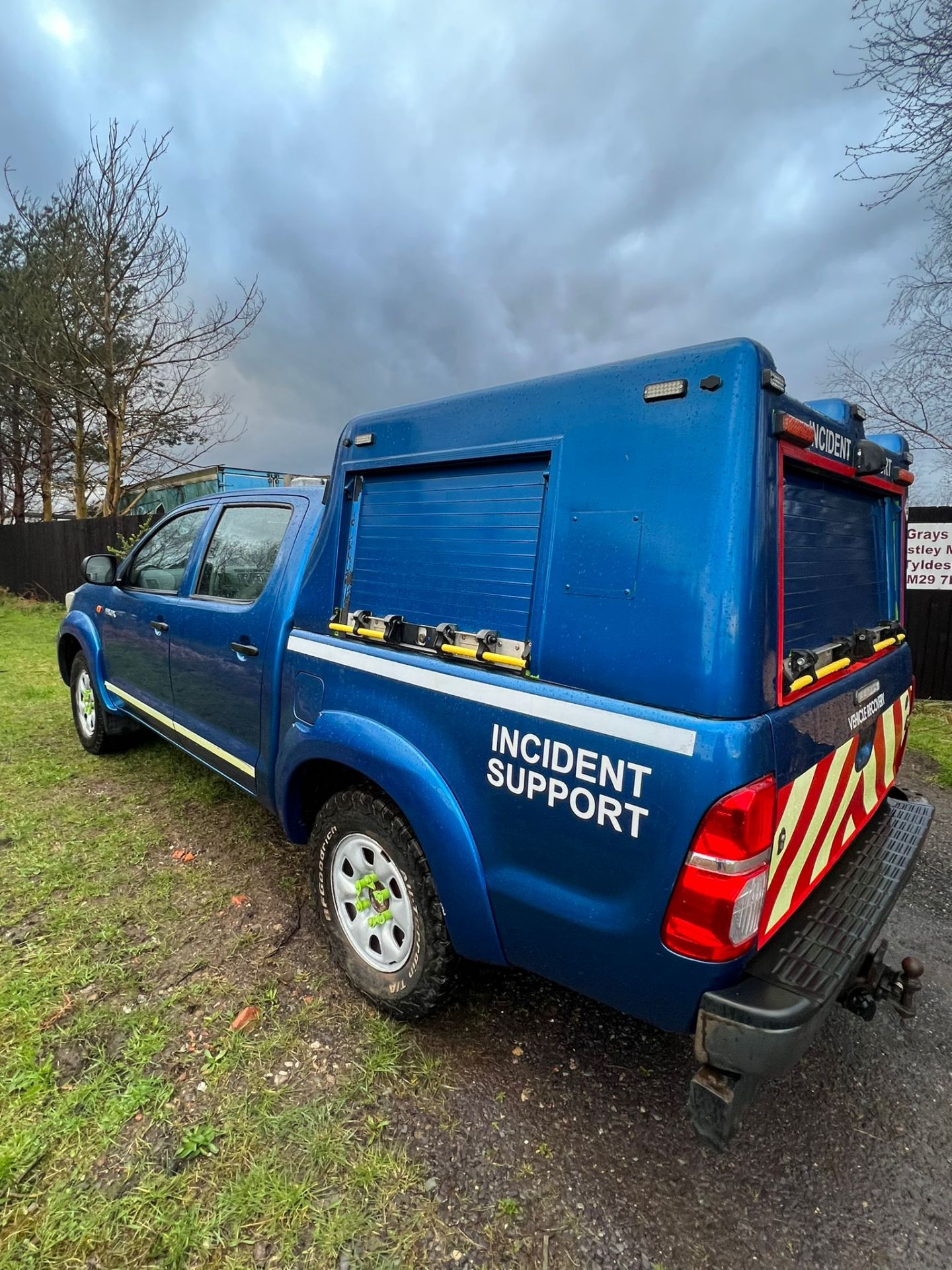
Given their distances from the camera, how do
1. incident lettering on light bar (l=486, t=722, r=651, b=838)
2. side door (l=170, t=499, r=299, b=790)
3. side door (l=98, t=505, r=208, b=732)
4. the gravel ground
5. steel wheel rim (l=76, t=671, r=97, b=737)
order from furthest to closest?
steel wheel rim (l=76, t=671, r=97, b=737)
side door (l=98, t=505, r=208, b=732)
side door (l=170, t=499, r=299, b=790)
the gravel ground
incident lettering on light bar (l=486, t=722, r=651, b=838)

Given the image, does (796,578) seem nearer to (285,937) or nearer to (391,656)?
(391,656)

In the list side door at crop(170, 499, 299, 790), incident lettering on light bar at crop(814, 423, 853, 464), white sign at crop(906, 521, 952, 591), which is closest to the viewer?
incident lettering on light bar at crop(814, 423, 853, 464)

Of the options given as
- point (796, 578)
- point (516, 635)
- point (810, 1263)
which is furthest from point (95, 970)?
point (796, 578)

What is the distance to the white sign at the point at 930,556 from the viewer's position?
6652 millimetres

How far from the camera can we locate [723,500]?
1.38 metres

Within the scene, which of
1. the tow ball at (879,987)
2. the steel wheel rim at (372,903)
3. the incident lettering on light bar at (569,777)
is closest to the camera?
the incident lettering on light bar at (569,777)

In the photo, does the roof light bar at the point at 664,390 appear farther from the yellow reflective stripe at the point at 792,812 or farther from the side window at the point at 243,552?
the side window at the point at 243,552

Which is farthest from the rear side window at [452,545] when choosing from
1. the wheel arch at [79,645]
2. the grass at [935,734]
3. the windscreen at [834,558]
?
the grass at [935,734]

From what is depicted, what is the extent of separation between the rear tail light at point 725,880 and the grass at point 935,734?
446 cm

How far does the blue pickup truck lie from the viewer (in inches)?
55.4

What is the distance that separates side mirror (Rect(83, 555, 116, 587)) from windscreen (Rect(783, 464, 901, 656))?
4.01m

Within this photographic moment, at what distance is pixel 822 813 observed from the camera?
6.06 feet

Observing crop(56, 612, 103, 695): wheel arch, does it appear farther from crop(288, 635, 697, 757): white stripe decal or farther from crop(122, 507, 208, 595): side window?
crop(288, 635, 697, 757): white stripe decal

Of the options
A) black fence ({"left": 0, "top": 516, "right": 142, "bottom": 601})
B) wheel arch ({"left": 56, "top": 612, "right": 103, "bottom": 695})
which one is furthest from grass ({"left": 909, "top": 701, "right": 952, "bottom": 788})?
black fence ({"left": 0, "top": 516, "right": 142, "bottom": 601})
